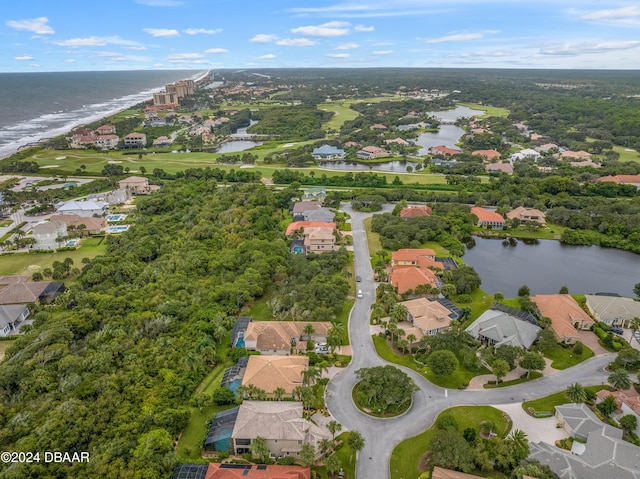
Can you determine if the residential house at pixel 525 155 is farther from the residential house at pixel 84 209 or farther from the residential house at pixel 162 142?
the residential house at pixel 162 142

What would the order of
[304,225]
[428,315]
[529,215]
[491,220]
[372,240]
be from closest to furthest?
[428,315] → [372,240] → [304,225] → [491,220] → [529,215]

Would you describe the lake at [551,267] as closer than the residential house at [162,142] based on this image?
Yes

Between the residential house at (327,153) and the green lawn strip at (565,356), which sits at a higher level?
the residential house at (327,153)

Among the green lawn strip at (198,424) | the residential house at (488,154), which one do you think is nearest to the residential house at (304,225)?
the green lawn strip at (198,424)

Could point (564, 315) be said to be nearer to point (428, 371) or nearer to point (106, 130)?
point (428, 371)

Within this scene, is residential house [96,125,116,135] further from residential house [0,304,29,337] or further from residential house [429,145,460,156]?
residential house [0,304,29,337]

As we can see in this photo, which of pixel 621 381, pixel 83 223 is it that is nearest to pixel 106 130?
pixel 83 223
